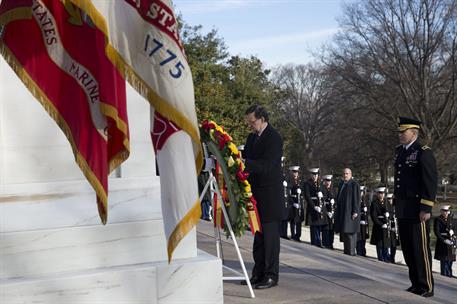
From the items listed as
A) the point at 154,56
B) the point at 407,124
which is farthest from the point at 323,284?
the point at 154,56

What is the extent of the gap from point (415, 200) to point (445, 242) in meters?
7.13

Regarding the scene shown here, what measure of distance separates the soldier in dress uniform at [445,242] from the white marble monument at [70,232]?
8941mm

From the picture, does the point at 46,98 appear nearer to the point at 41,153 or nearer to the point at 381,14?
the point at 41,153

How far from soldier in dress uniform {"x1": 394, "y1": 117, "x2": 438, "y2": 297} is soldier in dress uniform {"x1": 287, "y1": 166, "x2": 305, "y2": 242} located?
7.41m

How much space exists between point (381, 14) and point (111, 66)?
3113 cm

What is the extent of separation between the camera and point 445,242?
39.5 feet

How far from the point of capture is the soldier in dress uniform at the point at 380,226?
1263 cm

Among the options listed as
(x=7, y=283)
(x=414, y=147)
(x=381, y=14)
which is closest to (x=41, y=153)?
(x=7, y=283)

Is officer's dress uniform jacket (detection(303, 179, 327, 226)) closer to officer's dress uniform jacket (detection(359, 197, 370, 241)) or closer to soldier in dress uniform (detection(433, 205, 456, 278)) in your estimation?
officer's dress uniform jacket (detection(359, 197, 370, 241))

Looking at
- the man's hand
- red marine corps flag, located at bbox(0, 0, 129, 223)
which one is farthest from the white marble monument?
the man's hand

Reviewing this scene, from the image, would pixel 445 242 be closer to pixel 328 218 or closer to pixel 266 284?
pixel 328 218

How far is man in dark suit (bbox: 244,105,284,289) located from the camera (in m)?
5.23

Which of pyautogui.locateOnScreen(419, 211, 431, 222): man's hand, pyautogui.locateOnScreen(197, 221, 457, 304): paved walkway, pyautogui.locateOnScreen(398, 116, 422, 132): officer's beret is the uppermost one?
pyautogui.locateOnScreen(398, 116, 422, 132): officer's beret

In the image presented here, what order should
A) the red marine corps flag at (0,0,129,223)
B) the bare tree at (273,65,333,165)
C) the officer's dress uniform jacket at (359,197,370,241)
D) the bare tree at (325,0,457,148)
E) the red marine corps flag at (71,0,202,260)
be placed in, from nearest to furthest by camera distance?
the red marine corps flag at (71,0,202,260)
the red marine corps flag at (0,0,129,223)
the officer's dress uniform jacket at (359,197,370,241)
the bare tree at (325,0,457,148)
the bare tree at (273,65,333,165)
